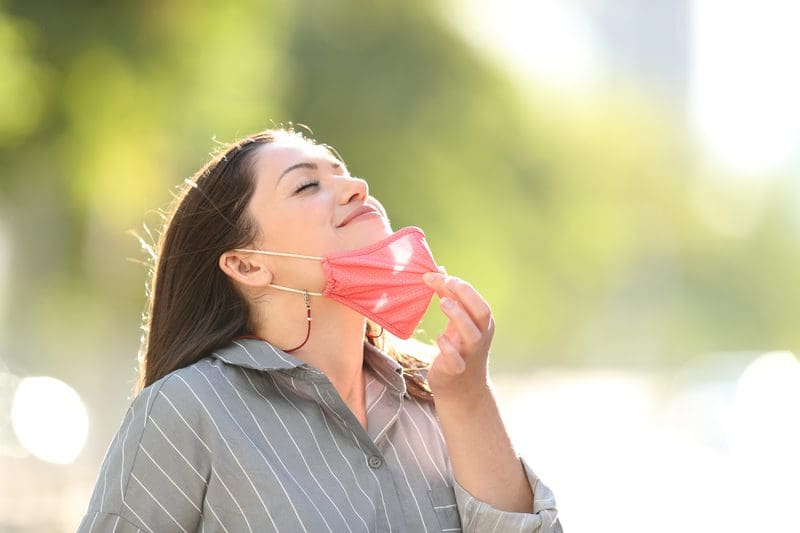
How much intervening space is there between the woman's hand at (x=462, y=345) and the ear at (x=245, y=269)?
22.7 inches

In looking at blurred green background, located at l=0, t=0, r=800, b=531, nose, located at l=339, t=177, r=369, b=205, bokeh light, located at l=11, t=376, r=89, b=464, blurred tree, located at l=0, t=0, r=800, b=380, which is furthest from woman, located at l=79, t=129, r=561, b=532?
bokeh light, located at l=11, t=376, r=89, b=464

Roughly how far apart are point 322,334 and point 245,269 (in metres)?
0.31

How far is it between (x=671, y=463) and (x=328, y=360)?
565 inches

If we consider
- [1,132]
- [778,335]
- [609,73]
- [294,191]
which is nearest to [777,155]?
[778,335]

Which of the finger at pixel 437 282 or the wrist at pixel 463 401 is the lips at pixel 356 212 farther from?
the wrist at pixel 463 401

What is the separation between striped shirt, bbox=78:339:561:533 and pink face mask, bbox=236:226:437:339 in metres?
0.25

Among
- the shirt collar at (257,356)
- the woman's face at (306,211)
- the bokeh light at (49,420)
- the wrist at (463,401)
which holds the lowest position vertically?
the bokeh light at (49,420)

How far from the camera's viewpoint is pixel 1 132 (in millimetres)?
11953

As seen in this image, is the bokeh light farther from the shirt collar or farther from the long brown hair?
the shirt collar

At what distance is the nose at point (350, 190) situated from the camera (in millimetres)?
3627

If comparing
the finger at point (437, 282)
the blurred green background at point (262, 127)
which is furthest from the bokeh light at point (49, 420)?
the finger at point (437, 282)

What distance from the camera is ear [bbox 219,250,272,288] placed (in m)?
3.68

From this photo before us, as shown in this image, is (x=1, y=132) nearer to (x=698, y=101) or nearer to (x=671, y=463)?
(x=671, y=463)

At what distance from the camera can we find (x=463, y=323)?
10.8ft
